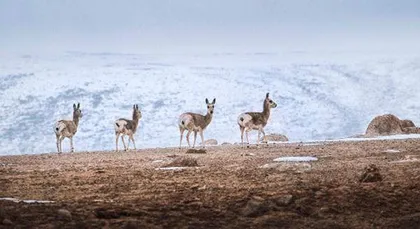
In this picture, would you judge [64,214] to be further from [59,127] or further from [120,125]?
[120,125]

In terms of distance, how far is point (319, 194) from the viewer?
10094mm

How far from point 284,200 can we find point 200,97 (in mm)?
47867

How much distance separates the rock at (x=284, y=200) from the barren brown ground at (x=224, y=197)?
0.01 meters

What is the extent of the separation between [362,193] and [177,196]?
2406 millimetres

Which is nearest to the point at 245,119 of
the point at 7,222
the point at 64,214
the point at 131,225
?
the point at 64,214

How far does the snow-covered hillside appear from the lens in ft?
163

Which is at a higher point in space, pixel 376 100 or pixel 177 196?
pixel 376 100

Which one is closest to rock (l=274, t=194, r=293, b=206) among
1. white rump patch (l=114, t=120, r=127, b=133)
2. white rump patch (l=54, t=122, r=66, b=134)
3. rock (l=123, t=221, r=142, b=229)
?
rock (l=123, t=221, r=142, b=229)

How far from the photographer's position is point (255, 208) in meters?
9.01

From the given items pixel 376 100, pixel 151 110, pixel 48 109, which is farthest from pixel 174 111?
pixel 376 100

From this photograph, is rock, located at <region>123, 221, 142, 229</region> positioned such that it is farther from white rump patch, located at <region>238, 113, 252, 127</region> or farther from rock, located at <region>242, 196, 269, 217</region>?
white rump patch, located at <region>238, 113, 252, 127</region>

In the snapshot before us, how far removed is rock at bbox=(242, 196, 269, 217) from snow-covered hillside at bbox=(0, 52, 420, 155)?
127 feet

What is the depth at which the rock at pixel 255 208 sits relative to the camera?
29.3ft

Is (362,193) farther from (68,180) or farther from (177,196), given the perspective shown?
(68,180)
